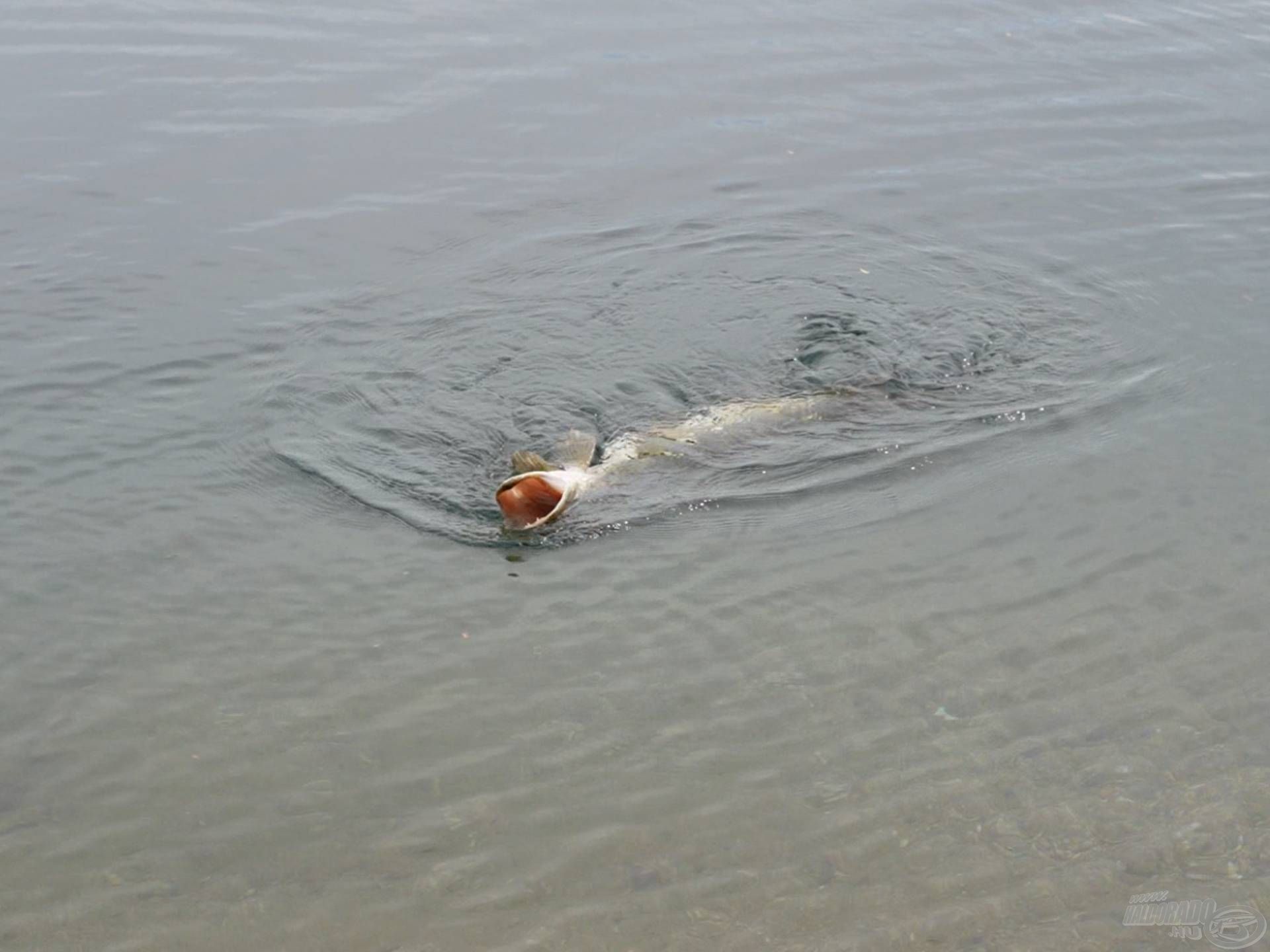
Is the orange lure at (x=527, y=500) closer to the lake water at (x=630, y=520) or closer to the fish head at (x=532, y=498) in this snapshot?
the fish head at (x=532, y=498)

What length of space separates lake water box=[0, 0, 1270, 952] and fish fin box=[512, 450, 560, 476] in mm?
268

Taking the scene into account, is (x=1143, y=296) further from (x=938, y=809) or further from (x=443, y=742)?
(x=443, y=742)

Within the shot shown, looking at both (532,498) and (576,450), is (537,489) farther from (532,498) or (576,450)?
(576,450)

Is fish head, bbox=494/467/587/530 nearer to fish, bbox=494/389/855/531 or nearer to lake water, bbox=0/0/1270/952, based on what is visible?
fish, bbox=494/389/855/531

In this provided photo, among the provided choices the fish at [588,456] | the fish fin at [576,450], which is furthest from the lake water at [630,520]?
the fish fin at [576,450]

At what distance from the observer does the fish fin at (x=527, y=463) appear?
709 cm

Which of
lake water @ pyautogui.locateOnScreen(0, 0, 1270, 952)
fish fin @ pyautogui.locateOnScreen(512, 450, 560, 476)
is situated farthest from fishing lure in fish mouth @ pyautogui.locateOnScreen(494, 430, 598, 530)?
lake water @ pyautogui.locateOnScreen(0, 0, 1270, 952)

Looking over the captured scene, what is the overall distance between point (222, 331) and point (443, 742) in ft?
13.4

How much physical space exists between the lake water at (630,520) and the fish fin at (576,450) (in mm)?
222

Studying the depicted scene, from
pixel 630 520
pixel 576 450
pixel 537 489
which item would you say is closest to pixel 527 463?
pixel 537 489

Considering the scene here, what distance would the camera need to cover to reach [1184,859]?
5.08 m

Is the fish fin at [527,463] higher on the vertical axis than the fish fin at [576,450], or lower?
higher

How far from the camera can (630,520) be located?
7.06m

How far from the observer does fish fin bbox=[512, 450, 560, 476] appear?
709 cm
